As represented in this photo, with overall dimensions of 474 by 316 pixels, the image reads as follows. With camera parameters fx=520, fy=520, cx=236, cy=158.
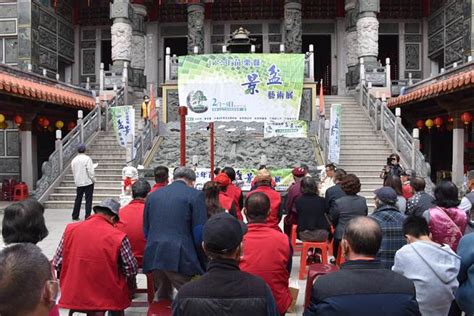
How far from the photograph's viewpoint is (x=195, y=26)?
20.3 m

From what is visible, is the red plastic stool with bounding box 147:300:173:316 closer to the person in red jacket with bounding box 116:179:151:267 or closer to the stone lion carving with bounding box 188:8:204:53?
the person in red jacket with bounding box 116:179:151:267

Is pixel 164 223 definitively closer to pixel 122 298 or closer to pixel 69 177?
pixel 122 298

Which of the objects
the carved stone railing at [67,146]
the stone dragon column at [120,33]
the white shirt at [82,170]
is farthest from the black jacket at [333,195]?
the stone dragon column at [120,33]

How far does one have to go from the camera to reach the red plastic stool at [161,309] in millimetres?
3629

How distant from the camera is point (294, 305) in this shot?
4719mm

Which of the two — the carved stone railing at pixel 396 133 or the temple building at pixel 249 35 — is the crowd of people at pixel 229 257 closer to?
the carved stone railing at pixel 396 133

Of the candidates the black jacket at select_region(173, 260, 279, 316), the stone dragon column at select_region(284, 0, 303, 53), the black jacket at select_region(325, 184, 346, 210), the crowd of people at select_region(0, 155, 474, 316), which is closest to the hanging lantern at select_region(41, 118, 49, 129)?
the stone dragon column at select_region(284, 0, 303, 53)

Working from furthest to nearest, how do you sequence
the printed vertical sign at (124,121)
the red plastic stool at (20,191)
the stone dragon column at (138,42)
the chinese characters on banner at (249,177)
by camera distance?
the stone dragon column at (138,42) < the red plastic stool at (20,191) < the printed vertical sign at (124,121) < the chinese characters on banner at (249,177)

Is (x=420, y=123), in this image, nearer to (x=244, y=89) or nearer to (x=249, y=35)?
(x=244, y=89)

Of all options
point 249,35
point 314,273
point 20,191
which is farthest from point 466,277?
point 249,35

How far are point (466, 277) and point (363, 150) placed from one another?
35.1ft

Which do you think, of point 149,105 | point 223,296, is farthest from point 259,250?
point 149,105

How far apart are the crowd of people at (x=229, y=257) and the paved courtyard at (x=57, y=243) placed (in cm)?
64

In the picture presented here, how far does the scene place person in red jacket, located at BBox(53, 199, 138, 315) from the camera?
11.2 feet
